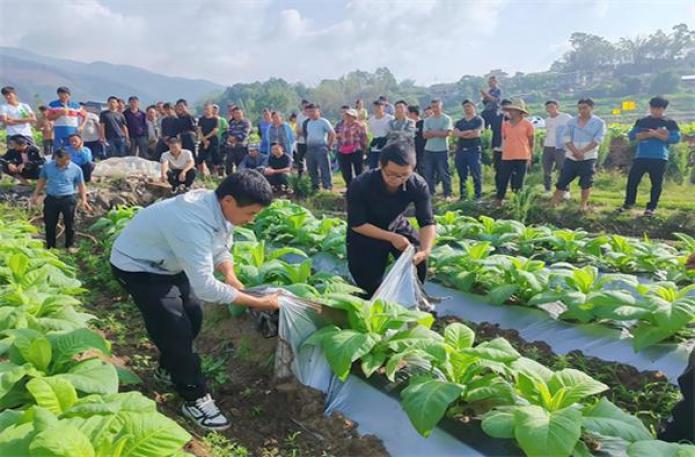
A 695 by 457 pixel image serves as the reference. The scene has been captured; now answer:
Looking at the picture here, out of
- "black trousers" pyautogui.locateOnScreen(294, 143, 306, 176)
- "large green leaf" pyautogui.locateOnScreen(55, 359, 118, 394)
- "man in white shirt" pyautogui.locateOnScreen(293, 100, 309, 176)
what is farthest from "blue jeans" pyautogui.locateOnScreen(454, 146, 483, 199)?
"large green leaf" pyautogui.locateOnScreen(55, 359, 118, 394)

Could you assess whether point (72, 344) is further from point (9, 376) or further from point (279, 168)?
point (279, 168)

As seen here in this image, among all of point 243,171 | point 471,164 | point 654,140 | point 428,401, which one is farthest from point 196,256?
point 471,164

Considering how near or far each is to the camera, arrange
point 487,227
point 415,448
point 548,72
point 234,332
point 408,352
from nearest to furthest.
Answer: point 415,448 < point 408,352 < point 234,332 < point 487,227 < point 548,72

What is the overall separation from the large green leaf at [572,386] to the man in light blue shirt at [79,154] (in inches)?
284

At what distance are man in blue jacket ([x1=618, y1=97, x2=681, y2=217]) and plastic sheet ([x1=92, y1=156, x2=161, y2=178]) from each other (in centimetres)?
725

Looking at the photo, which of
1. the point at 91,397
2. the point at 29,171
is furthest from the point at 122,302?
the point at 29,171

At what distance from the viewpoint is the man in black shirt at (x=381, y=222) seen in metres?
3.64

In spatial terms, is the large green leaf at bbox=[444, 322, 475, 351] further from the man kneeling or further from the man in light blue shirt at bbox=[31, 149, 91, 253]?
the man kneeling

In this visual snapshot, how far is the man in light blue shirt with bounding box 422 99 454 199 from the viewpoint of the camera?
27.2 ft

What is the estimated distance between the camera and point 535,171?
12.2 metres

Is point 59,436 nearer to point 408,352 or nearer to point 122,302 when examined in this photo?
point 408,352

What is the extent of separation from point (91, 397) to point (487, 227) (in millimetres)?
4091

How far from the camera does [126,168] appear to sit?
9094mm

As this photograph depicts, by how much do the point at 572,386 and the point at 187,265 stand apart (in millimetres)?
1776
